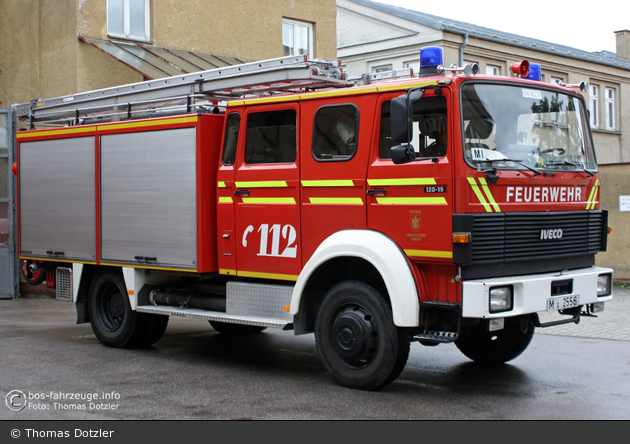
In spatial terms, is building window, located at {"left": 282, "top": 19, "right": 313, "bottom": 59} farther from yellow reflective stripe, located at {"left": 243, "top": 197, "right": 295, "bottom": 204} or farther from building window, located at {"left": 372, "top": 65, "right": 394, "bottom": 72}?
yellow reflective stripe, located at {"left": 243, "top": 197, "right": 295, "bottom": 204}

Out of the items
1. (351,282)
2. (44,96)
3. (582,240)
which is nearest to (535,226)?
(582,240)

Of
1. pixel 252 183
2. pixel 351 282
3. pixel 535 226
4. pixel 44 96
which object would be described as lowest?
pixel 351 282

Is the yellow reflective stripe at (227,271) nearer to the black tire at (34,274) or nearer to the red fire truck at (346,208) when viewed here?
the red fire truck at (346,208)

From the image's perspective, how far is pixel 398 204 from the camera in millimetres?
6406

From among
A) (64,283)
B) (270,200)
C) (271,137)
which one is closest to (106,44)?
(64,283)

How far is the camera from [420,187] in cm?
626

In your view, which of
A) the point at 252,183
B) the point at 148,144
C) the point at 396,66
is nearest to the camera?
the point at 252,183

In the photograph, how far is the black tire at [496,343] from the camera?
7621 millimetres

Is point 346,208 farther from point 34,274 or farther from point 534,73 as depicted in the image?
point 34,274

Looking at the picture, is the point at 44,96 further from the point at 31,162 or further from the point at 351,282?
the point at 351,282

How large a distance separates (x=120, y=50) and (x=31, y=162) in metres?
4.70

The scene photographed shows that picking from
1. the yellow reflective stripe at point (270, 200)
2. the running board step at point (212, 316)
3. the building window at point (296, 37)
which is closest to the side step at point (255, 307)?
the running board step at point (212, 316)

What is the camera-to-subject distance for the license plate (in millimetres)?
6328

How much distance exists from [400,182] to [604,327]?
17.4 ft
